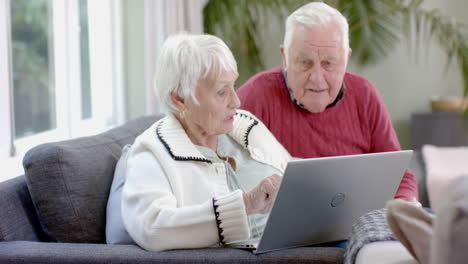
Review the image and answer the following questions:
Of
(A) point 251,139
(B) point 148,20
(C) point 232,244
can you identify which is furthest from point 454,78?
(C) point 232,244

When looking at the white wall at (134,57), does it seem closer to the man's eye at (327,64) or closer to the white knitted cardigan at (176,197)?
the man's eye at (327,64)

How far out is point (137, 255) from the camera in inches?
62.6

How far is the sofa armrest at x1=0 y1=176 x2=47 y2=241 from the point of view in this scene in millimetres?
1710

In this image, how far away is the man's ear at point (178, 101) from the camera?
1874mm

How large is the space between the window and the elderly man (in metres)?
0.87

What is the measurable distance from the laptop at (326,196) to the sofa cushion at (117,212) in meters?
0.30

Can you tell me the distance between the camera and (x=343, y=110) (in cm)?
240

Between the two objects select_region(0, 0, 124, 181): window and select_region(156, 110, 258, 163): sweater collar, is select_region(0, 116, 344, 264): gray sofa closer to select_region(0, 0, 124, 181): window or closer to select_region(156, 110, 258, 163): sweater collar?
select_region(156, 110, 258, 163): sweater collar

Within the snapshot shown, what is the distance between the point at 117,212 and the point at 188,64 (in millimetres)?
A: 438

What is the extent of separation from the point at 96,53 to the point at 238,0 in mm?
998

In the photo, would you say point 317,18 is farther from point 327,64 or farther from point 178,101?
point 178,101

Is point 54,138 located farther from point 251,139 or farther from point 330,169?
point 330,169

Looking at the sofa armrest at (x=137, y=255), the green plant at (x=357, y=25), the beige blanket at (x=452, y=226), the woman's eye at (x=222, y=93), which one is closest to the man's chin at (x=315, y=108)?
the woman's eye at (x=222, y=93)

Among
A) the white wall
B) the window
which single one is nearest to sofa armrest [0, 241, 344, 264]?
the window
